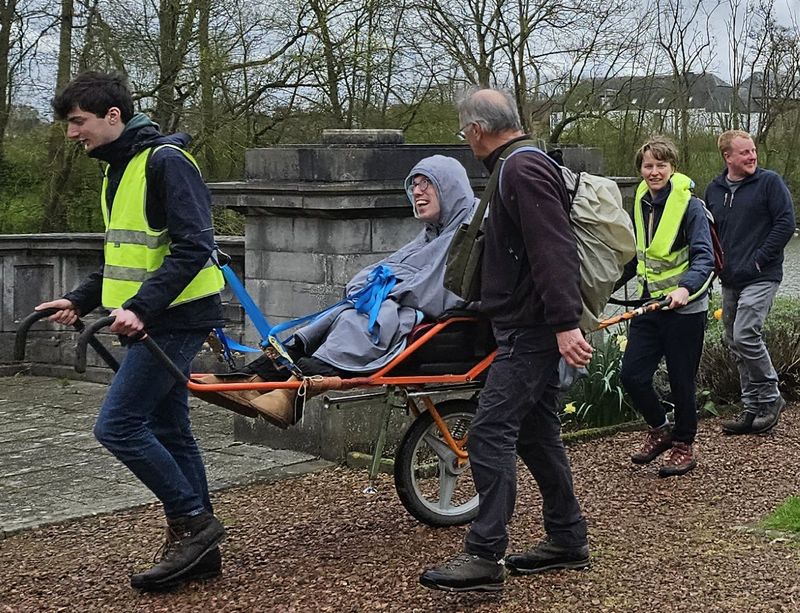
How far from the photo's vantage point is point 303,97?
17953mm

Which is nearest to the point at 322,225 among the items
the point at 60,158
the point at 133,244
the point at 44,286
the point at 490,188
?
the point at 133,244

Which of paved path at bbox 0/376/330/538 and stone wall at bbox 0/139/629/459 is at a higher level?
stone wall at bbox 0/139/629/459

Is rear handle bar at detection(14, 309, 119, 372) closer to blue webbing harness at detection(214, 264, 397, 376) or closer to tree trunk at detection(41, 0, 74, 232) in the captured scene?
blue webbing harness at detection(214, 264, 397, 376)

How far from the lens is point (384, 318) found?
537 centimetres

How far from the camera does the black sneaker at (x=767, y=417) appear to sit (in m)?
8.17

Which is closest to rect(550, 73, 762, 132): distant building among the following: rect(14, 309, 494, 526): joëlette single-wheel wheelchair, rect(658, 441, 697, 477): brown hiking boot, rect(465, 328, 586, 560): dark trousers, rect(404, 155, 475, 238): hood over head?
rect(658, 441, 697, 477): brown hiking boot

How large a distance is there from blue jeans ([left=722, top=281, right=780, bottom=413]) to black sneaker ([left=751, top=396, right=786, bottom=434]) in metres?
0.03

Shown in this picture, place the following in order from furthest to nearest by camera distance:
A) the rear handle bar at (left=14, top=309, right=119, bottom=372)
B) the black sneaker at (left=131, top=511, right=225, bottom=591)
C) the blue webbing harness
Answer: the blue webbing harness < the black sneaker at (left=131, top=511, right=225, bottom=591) < the rear handle bar at (left=14, top=309, right=119, bottom=372)

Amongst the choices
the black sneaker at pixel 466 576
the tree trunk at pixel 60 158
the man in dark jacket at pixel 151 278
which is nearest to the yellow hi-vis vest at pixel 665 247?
the black sneaker at pixel 466 576

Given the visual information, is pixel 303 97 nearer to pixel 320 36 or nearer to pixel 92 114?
pixel 320 36

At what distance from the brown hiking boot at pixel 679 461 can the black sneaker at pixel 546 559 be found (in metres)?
1.97

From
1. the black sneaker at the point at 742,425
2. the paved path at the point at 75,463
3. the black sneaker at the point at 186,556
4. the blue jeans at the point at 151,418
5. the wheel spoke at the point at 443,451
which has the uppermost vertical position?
the blue jeans at the point at 151,418

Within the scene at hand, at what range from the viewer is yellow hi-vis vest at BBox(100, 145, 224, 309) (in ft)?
15.8

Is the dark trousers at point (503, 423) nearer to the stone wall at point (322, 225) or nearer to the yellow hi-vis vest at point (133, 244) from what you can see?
the yellow hi-vis vest at point (133, 244)
